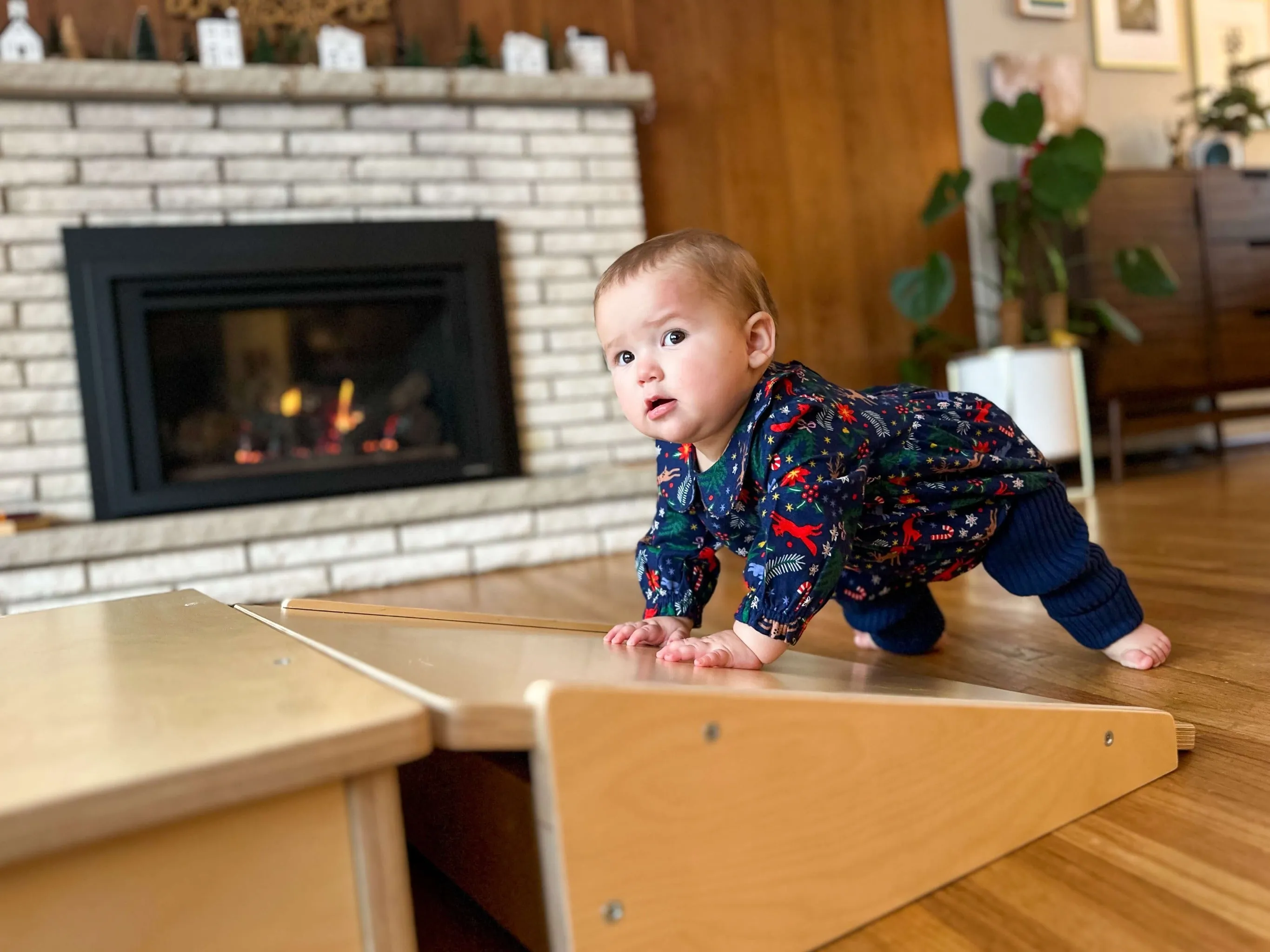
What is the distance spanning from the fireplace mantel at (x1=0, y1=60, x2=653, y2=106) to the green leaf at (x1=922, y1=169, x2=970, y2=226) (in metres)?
0.96

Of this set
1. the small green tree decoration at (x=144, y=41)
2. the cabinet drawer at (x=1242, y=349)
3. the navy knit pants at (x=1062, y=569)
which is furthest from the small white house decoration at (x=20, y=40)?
the cabinet drawer at (x=1242, y=349)

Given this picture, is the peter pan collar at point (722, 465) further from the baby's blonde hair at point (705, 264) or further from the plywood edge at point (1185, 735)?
the plywood edge at point (1185, 735)

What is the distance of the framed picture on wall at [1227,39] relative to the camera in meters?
4.00

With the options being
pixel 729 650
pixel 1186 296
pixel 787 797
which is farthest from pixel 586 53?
pixel 787 797

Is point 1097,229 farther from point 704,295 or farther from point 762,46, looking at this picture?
point 704,295

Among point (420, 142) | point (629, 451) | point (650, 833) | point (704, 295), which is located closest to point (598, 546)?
point (629, 451)

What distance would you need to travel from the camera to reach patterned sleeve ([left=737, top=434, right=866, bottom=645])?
0.85m

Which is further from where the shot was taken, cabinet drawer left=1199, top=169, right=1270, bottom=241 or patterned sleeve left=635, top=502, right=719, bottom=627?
cabinet drawer left=1199, top=169, right=1270, bottom=241

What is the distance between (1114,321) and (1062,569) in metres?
2.33

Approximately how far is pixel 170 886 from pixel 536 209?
A: 8.67 ft

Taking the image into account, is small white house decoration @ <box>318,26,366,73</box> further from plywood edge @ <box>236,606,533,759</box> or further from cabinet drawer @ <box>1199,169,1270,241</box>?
cabinet drawer @ <box>1199,169,1270,241</box>

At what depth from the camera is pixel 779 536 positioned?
0.86 meters

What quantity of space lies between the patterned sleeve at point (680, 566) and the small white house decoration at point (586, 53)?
226 centimetres

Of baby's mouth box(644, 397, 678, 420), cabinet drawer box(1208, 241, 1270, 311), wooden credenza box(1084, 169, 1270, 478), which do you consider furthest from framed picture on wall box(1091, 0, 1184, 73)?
baby's mouth box(644, 397, 678, 420)
